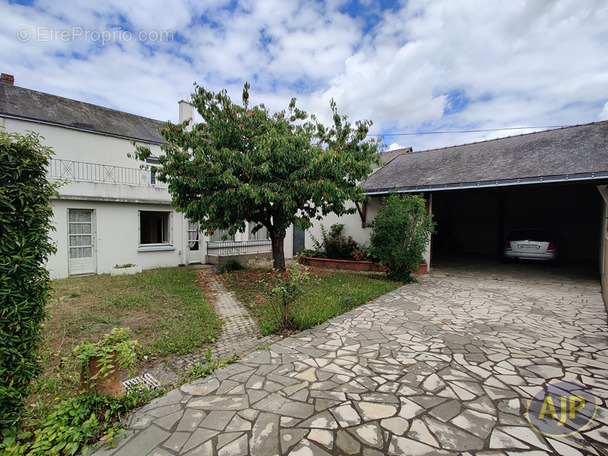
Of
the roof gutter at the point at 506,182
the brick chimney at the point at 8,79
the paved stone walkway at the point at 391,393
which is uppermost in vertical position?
the brick chimney at the point at 8,79

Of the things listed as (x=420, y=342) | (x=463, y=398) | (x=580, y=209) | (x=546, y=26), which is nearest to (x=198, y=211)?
(x=420, y=342)

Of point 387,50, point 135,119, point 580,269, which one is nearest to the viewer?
point 387,50

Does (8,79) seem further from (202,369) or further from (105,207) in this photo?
(202,369)

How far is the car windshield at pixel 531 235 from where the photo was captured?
10492 millimetres

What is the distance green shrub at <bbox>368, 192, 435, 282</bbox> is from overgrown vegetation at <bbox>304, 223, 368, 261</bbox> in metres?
2.74

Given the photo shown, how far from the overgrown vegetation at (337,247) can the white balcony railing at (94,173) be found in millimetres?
6995

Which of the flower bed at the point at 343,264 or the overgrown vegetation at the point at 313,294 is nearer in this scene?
the overgrown vegetation at the point at 313,294

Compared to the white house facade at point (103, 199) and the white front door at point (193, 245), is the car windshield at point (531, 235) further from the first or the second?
the white front door at point (193, 245)

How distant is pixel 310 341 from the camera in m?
4.09

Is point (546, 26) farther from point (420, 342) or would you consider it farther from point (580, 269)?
point (420, 342)

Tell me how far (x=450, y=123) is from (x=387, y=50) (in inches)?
266

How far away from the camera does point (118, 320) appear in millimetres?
4953

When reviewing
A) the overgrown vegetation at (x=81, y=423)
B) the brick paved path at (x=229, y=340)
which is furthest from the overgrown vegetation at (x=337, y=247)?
the overgrown vegetation at (x=81, y=423)

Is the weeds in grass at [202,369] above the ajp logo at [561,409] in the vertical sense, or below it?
below
